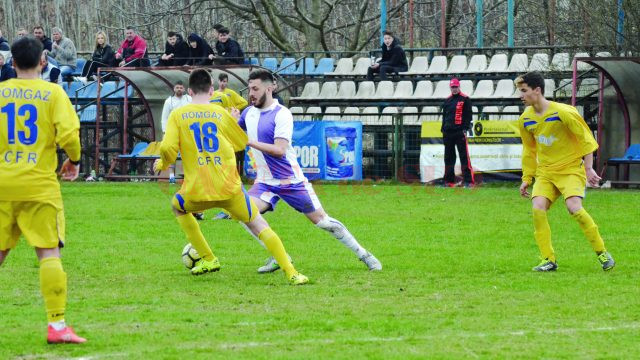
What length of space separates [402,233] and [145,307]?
656 centimetres

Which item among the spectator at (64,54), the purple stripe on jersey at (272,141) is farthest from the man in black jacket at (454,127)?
the purple stripe on jersey at (272,141)

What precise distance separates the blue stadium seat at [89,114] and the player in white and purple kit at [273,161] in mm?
19131

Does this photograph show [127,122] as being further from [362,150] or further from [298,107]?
[362,150]

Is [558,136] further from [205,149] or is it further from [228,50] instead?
[228,50]

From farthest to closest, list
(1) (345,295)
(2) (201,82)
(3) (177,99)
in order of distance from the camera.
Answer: (3) (177,99) → (2) (201,82) → (1) (345,295)

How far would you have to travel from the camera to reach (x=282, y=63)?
31297 millimetres

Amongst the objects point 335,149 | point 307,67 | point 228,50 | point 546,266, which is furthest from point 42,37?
point 546,266

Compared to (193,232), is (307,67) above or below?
above

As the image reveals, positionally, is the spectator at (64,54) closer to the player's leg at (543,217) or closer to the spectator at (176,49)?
the spectator at (176,49)

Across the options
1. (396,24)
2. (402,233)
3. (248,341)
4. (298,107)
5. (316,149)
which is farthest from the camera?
(396,24)

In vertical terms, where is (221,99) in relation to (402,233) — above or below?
above

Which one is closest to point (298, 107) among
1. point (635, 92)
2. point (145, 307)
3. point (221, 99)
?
point (635, 92)

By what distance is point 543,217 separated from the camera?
439 inches

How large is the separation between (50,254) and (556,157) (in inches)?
213
